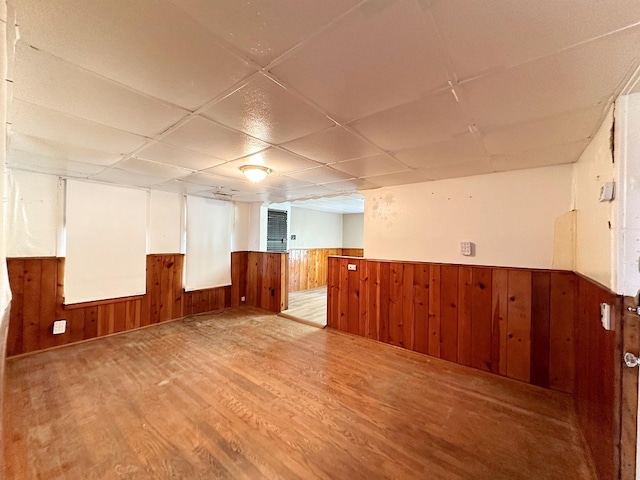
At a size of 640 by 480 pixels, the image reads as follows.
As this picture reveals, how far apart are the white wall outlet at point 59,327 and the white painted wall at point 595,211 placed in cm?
536

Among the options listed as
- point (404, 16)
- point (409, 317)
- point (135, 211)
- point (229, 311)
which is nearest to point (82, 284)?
point (135, 211)

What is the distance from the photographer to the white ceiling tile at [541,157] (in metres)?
2.08

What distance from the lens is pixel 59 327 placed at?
3.31 m

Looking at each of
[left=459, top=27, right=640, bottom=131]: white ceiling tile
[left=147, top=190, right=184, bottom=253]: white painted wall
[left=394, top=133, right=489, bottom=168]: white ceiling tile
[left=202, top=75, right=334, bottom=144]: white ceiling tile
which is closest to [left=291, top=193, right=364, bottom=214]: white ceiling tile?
[left=394, top=133, right=489, bottom=168]: white ceiling tile

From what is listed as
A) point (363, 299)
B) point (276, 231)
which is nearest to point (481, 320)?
point (363, 299)

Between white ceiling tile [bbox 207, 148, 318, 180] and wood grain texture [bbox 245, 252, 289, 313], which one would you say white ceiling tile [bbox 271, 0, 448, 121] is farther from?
wood grain texture [bbox 245, 252, 289, 313]

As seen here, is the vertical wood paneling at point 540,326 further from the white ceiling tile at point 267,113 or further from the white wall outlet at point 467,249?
the white ceiling tile at point 267,113

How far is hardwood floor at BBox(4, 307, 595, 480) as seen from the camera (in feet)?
5.17

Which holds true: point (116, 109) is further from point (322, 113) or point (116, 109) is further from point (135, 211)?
point (135, 211)

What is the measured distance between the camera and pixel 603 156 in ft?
5.30

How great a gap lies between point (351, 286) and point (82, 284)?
3725 mm

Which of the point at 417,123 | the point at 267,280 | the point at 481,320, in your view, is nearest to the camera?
the point at 417,123

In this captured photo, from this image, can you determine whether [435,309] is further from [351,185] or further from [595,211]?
[351,185]

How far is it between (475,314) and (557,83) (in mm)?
2297
